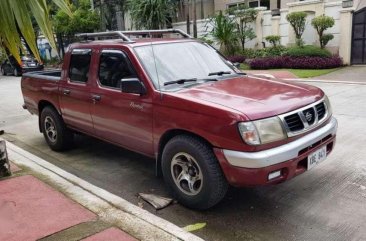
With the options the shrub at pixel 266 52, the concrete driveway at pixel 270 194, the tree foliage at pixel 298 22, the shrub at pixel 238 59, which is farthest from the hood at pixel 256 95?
the shrub at pixel 238 59

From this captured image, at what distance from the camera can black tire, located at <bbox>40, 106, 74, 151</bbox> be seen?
6.18 metres

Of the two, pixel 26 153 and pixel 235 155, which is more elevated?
pixel 235 155

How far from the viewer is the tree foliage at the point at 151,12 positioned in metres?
21.6

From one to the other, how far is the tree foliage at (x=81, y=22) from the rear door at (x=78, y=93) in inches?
819

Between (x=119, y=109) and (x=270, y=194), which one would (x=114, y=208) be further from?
(x=270, y=194)

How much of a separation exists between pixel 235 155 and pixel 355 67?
1383 cm

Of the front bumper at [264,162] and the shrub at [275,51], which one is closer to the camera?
the front bumper at [264,162]

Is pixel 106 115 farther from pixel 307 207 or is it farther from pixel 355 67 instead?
pixel 355 67

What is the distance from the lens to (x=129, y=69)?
184 inches

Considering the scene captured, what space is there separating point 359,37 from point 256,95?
45.1 ft

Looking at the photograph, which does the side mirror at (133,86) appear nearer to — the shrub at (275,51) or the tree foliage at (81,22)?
the shrub at (275,51)

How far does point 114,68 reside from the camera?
495cm

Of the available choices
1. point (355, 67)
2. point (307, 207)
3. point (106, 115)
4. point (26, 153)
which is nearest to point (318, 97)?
point (307, 207)

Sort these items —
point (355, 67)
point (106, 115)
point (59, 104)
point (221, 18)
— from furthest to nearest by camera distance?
point (221, 18) < point (355, 67) < point (59, 104) < point (106, 115)
